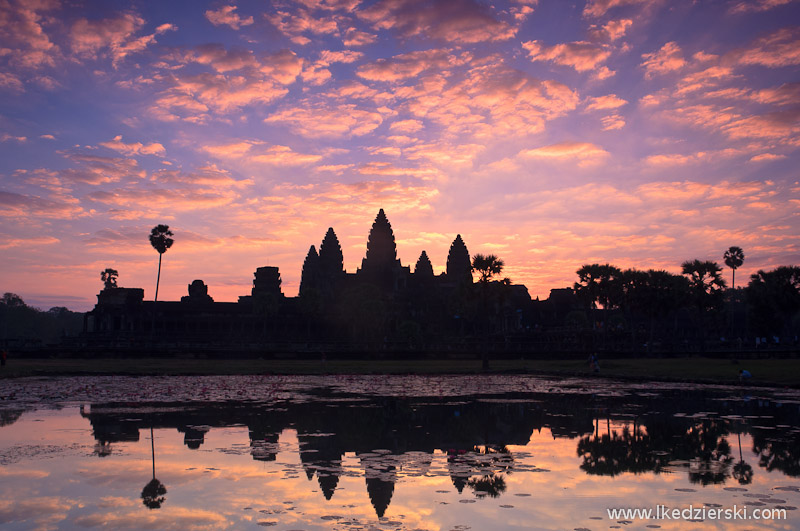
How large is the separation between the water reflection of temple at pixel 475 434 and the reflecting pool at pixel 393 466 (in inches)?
2.1

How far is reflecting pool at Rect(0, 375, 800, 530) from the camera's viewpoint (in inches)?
299

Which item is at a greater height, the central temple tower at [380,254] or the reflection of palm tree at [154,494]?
the central temple tower at [380,254]

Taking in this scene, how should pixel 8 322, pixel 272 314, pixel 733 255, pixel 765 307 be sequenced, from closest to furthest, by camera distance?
pixel 765 307, pixel 733 255, pixel 272 314, pixel 8 322

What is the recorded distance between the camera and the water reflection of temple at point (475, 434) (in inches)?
402

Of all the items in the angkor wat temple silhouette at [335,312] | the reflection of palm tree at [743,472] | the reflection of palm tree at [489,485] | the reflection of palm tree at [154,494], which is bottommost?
the reflection of palm tree at [154,494]

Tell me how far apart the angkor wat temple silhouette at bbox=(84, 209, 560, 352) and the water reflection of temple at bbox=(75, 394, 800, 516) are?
55497 mm

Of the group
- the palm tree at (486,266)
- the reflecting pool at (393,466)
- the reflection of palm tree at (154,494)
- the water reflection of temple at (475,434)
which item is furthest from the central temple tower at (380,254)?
the reflection of palm tree at (154,494)

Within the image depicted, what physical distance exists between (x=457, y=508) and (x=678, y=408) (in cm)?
1462

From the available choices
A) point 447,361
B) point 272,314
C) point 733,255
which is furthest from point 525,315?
point 447,361

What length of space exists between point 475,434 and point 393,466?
4.16m

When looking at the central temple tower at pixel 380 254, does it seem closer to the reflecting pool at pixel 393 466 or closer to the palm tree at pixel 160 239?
the palm tree at pixel 160 239

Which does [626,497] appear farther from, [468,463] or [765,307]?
[765,307]

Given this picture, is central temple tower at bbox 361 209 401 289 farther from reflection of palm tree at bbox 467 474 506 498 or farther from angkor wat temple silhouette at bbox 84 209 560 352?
reflection of palm tree at bbox 467 474 506 498

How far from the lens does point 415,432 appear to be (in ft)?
46.9
